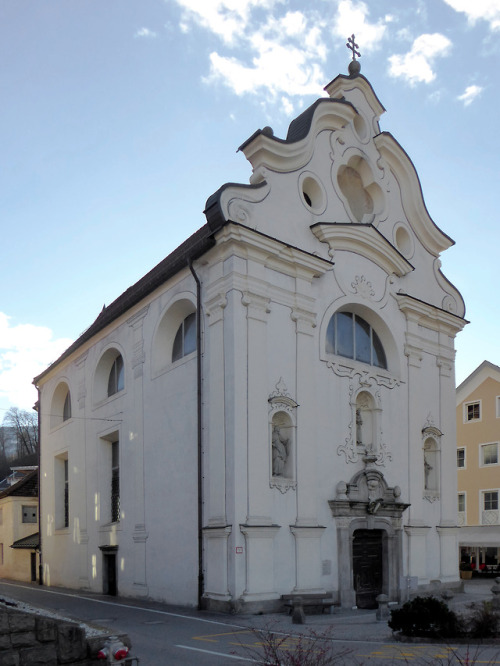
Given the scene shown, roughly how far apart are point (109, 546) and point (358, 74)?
55.8ft

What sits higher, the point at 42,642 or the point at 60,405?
the point at 60,405

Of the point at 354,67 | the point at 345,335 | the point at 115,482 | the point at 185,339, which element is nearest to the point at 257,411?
the point at 185,339

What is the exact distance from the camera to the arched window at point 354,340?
20.2 meters

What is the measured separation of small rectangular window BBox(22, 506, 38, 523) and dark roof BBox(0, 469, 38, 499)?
62 centimetres

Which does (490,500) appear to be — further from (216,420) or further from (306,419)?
(216,420)

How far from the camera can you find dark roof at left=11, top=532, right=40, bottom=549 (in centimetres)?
3129

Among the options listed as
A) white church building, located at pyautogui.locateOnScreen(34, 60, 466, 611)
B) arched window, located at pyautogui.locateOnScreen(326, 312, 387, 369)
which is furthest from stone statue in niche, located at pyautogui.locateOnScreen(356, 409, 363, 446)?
arched window, located at pyautogui.locateOnScreen(326, 312, 387, 369)

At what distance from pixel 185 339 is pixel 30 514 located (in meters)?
18.9

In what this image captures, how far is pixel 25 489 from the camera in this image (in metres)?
34.9

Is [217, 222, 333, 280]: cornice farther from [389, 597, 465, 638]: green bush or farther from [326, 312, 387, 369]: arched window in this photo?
[389, 597, 465, 638]: green bush

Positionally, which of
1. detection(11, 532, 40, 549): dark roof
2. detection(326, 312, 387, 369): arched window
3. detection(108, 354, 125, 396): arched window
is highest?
detection(326, 312, 387, 369): arched window

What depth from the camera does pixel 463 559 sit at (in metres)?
36.5

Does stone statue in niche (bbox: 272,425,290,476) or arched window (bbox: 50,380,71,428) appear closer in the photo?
stone statue in niche (bbox: 272,425,290,476)

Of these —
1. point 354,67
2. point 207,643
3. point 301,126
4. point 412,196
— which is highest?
point 354,67
